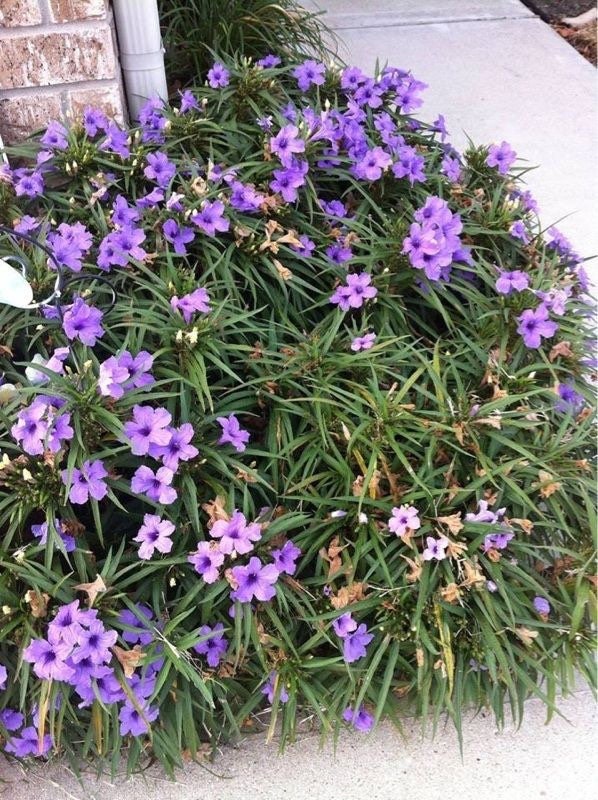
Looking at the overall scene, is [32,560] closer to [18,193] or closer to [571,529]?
[18,193]

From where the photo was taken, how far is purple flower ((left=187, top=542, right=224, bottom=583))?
52.1 inches

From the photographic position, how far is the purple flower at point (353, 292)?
1.72 meters

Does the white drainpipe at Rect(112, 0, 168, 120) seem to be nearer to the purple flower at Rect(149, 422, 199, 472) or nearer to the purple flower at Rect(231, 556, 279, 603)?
the purple flower at Rect(149, 422, 199, 472)

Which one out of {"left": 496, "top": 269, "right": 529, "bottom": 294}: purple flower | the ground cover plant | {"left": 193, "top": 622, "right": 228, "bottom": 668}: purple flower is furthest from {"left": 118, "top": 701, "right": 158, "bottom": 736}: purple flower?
{"left": 496, "top": 269, "right": 529, "bottom": 294}: purple flower

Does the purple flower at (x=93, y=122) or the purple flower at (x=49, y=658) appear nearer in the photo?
the purple flower at (x=49, y=658)

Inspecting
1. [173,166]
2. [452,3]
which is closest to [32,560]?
[173,166]

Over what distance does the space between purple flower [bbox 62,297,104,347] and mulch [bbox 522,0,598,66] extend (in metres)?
3.95

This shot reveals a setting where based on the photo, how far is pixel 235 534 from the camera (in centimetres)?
134

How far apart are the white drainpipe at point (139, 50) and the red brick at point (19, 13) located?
8.7 inches

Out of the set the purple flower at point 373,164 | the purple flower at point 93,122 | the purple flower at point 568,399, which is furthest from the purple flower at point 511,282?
the purple flower at point 93,122

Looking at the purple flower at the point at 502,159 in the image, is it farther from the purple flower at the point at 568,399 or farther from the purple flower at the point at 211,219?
the purple flower at the point at 211,219

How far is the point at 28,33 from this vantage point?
6.08 feet

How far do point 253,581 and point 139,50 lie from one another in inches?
58.2

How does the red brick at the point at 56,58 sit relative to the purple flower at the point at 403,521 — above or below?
above
